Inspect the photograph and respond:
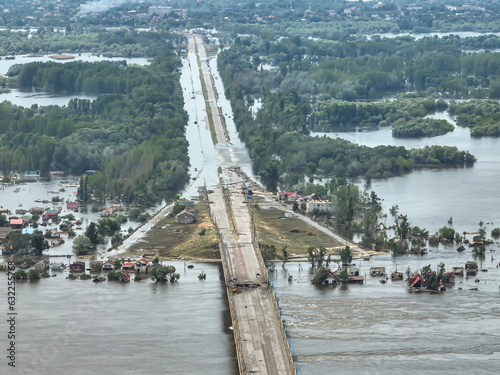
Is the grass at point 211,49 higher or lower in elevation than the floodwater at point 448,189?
higher

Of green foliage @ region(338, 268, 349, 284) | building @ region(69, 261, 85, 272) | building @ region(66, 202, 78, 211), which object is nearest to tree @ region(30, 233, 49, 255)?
building @ region(69, 261, 85, 272)

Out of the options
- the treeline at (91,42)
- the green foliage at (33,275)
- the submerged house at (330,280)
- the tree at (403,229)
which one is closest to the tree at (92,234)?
the green foliage at (33,275)

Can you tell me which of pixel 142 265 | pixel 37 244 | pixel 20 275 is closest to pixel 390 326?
pixel 142 265

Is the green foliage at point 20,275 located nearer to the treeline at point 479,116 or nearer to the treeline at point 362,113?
the treeline at point 362,113

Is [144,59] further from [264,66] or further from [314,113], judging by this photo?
[314,113]

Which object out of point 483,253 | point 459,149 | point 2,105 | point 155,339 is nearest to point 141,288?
point 155,339

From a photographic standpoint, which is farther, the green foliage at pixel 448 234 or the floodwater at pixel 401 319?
the green foliage at pixel 448 234
